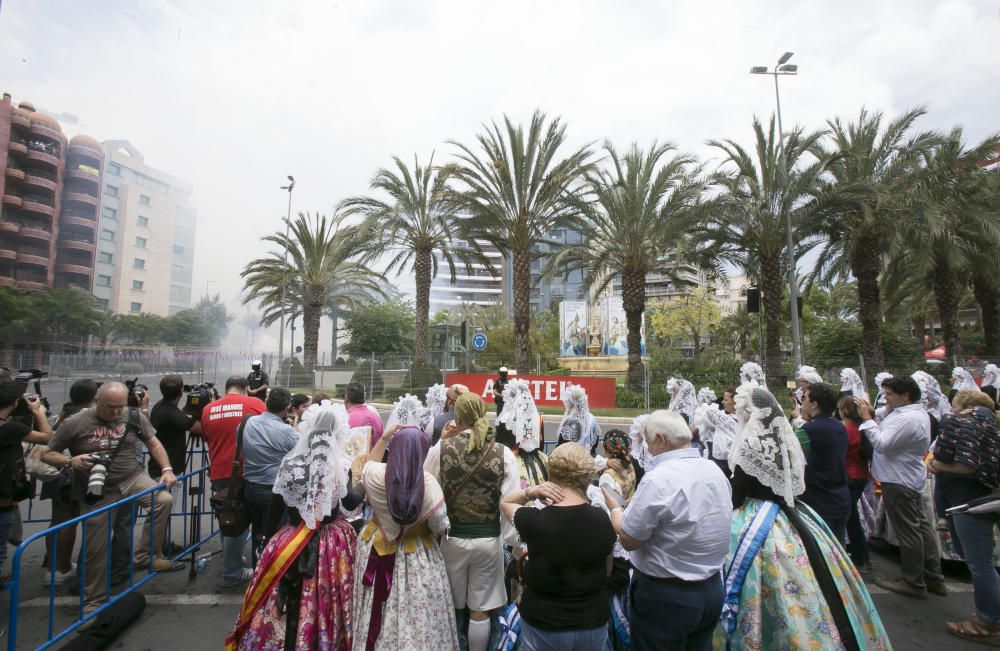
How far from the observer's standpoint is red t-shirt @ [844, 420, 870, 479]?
15.8ft

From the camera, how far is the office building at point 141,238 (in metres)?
58.0

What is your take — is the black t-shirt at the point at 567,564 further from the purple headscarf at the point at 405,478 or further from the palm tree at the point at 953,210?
the palm tree at the point at 953,210

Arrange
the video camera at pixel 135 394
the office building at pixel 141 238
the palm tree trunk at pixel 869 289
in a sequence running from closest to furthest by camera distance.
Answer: the video camera at pixel 135 394 < the palm tree trunk at pixel 869 289 < the office building at pixel 141 238

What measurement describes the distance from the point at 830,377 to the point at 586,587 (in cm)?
1739

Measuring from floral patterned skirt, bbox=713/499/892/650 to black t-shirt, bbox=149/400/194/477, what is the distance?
5.14 metres

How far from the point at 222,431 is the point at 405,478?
9.26ft

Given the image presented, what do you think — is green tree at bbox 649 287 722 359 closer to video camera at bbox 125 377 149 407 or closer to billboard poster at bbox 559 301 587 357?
billboard poster at bbox 559 301 587 357

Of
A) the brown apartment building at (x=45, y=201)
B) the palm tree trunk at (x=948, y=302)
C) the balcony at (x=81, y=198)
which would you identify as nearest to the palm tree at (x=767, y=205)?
the palm tree trunk at (x=948, y=302)

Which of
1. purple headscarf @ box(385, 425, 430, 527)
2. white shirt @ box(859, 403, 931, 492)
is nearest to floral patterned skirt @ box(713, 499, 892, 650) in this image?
purple headscarf @ box(385, 425, 430, 527)

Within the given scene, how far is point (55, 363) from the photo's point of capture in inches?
861

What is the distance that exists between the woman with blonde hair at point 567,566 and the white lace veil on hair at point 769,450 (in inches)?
48.4

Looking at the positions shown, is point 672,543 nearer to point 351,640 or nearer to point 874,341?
point 351,640

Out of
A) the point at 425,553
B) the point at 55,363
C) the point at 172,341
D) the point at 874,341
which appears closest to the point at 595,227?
the point at 874,341

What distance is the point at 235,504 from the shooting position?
419 cm
